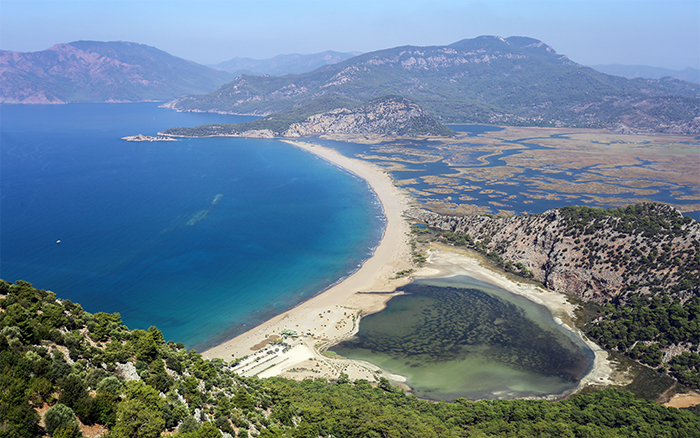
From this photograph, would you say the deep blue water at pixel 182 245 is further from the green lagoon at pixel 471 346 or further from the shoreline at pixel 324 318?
the green lagoon at pixel 471 346

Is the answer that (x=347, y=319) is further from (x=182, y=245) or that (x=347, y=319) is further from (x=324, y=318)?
(x=182, y=245)

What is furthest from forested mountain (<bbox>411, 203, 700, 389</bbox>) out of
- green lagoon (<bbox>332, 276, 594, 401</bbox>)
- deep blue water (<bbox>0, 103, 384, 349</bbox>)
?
deep blue water (<bbox>0, 103, 384, 349</bbox>)

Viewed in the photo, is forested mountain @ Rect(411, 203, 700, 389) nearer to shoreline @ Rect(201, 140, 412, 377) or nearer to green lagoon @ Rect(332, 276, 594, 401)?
green lagoon @ Rect(332, 276, 594, 401)

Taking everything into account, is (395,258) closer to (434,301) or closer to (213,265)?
(434,301)

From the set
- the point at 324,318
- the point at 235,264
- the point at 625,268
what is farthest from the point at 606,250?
the point at 235,264

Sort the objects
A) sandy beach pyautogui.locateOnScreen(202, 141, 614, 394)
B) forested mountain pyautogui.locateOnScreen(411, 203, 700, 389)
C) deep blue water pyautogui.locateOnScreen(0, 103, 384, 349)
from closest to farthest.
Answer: sandy beach pyautogui.locateOnScreen(202, 141, 614, 394), forested mountain pyautogui.locateOnScreen(411, 203, 700, 389), deep blue water pyautogui.locateOnScreen(0, 103, 384, 349)

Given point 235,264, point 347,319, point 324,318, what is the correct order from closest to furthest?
point 347,319 < point 324,318 < point 235,264

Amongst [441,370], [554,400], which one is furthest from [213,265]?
[554,400]

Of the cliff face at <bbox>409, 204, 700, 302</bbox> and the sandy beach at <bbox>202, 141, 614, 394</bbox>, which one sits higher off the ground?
the cliff face at <bbox>409, 204, 700, 302</bbox>
